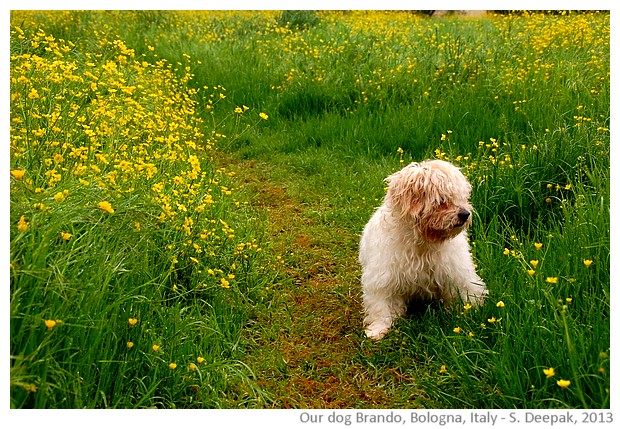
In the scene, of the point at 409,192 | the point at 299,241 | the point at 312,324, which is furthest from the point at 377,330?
the point at 299,241

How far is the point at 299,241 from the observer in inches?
199

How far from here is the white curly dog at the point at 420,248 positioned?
11.5ft

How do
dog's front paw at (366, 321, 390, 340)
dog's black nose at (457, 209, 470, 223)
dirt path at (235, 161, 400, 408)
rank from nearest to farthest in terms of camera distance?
dirt path at (235, 161, 400, 408)
dog's black nose at (457, 209, 470, 223)
dog's front paw at (366, 321, 390, 340)

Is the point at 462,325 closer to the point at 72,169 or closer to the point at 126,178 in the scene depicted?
the point at 126,178

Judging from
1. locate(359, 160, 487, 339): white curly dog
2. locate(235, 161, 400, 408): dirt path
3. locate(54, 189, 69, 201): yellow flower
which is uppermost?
locate(54, 189, 69, 201): yellow flower

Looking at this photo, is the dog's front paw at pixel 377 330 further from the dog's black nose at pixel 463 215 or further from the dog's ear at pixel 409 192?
the dog's black nose at pixel 463 215

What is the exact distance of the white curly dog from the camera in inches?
139

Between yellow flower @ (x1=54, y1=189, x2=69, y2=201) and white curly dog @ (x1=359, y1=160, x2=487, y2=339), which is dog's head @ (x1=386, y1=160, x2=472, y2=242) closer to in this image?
white curly dog @ (x1=359, y1=160, x2=487, y2=339)

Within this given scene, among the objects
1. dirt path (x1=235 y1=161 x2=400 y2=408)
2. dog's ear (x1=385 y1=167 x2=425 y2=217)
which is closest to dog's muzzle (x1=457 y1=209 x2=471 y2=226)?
dog's ear (x1=385 y1=167 x2=425 y2=217)

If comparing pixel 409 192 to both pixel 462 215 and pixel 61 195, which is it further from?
pixel 61 195

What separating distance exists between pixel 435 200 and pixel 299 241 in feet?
5.85

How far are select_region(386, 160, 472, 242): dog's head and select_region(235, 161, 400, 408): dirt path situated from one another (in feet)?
2.65

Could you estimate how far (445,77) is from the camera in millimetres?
7180

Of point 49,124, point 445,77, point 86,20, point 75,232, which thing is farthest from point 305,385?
point 86,20
